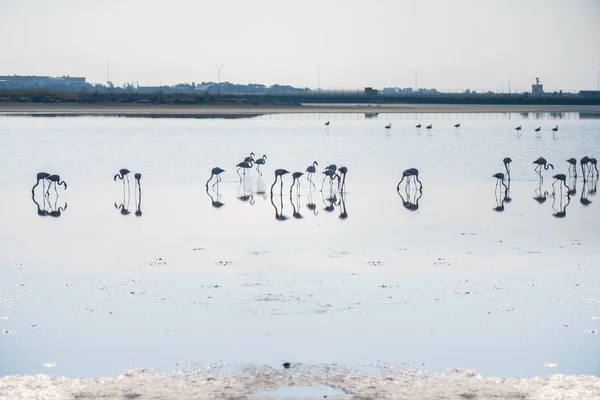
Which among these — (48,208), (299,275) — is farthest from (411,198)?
(299,275)

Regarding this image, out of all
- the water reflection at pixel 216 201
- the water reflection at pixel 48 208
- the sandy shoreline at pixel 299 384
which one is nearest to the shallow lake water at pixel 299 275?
the water reflection at pixel 48 208

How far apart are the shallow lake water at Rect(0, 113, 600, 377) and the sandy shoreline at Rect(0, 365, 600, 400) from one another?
1.09 feet

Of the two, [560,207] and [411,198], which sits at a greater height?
[411,198]

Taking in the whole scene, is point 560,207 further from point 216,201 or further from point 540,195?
point 216,201

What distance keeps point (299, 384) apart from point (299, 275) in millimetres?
5084

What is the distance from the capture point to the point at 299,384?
9344mm

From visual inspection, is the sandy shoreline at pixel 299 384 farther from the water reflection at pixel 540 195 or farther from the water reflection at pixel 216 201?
the water reflection at pixel 540 195

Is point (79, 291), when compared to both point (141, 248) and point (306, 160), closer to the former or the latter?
point (141, 248)

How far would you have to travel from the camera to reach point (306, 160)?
37031mm

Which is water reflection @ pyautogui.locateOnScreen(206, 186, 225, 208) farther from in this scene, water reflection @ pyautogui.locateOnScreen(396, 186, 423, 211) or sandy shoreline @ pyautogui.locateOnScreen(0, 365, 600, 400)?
sandy shoreline @ pyautogui.locateOnScreen(0, 365, 600, 400)

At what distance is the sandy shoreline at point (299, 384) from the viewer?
29.5 ft

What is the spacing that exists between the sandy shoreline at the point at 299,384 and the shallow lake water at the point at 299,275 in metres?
0.33

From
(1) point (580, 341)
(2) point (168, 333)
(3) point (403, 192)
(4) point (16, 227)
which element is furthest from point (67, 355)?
(3) point (403, 192)

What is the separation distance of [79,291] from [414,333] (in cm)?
500
